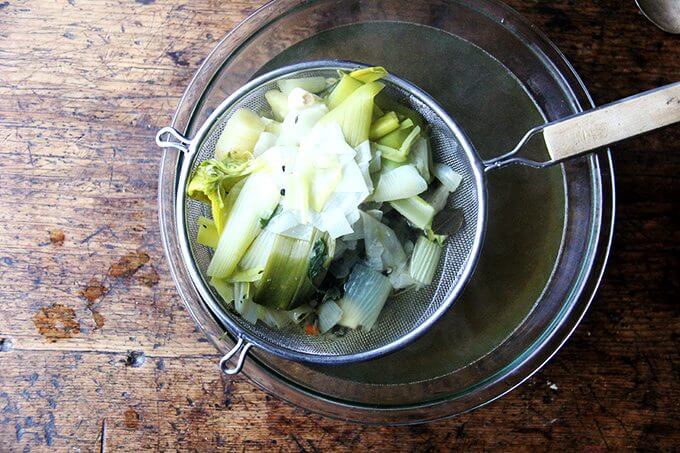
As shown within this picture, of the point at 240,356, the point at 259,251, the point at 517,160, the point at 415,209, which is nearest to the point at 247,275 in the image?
the point at 259,251

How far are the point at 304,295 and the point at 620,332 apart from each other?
2.67 feet

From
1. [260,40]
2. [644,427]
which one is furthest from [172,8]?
[644,427]

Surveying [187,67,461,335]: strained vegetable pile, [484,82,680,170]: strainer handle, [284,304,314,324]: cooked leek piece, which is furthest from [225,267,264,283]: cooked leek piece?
[484,82,680,170]: strainer handle

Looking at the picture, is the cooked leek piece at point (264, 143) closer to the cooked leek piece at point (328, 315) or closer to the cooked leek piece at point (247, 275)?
the cooked leek piece at point (247, 275)

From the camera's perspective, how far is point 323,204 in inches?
55.1

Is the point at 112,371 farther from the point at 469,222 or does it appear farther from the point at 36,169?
the point at 469,222

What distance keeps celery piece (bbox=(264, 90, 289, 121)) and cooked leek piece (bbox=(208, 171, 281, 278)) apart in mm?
197

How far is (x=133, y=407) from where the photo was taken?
5.45 ft

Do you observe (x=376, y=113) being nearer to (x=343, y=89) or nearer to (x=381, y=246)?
(x=343, y=89)

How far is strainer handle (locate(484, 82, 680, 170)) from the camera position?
135 centimetres

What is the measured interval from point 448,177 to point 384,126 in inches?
8.1

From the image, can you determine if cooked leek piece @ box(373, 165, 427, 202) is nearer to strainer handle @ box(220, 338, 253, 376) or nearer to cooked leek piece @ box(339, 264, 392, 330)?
cooked leek piece @ box(339, 264, 392, 330)

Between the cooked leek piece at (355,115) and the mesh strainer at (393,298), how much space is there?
114 millimetres

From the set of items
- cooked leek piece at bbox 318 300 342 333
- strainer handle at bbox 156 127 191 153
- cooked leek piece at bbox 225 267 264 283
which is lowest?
cooked leek piece at bbox 318 300 342 333
